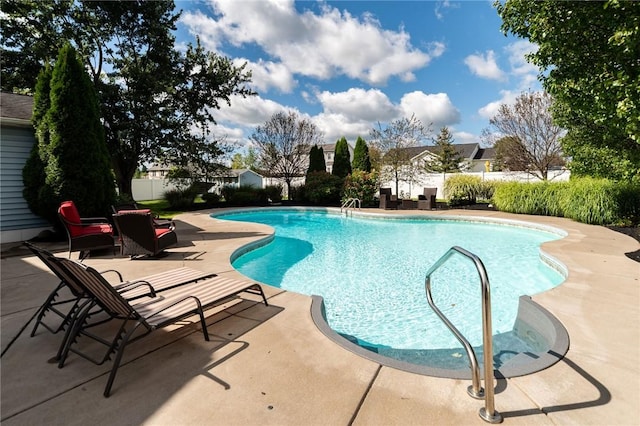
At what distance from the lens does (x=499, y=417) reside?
1809mm

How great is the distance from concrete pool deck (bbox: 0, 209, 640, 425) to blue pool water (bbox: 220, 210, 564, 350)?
1.05m

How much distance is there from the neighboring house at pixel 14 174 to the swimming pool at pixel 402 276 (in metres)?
6.09

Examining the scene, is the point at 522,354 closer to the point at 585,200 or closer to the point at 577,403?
the point at 577,403

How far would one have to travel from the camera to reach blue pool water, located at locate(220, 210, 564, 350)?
12.9ft

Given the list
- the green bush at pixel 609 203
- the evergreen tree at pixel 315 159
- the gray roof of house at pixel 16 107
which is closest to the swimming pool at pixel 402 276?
the green bush at pixel 609 203

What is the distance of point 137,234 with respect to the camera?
566cm

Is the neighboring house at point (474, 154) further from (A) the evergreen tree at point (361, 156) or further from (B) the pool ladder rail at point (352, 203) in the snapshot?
(B) the pool ladder rail at point (352, 203)

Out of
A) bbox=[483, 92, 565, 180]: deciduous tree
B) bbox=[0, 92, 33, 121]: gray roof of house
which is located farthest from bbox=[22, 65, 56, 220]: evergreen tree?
bbox=[483, 92, 565, 180]: deciduous tree

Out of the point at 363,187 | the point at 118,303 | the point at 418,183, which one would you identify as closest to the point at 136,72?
the point at 363,187

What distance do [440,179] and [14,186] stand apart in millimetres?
20721

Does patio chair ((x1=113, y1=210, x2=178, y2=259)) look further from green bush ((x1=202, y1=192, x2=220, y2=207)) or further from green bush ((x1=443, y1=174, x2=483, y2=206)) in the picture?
green bush ((x1=443, y1=174, x2=483, y2=206))

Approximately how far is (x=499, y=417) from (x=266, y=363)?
163 cm

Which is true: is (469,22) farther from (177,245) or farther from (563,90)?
(177,245)

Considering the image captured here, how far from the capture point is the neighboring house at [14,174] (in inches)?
296
